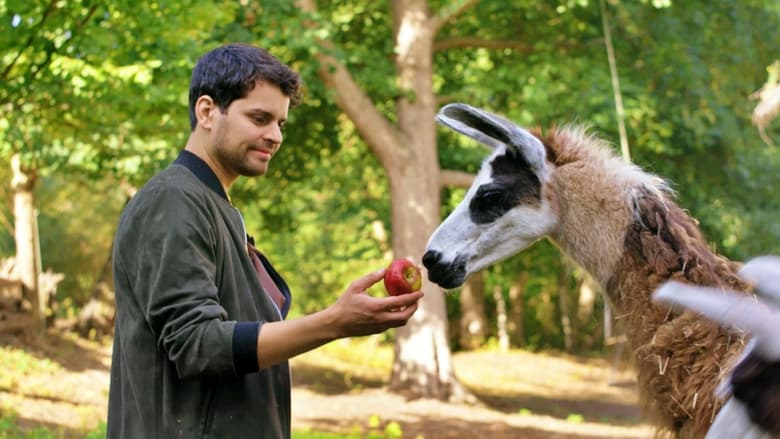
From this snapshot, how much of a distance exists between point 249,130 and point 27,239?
14.1m

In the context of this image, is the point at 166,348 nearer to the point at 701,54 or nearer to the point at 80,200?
the point at 701,54

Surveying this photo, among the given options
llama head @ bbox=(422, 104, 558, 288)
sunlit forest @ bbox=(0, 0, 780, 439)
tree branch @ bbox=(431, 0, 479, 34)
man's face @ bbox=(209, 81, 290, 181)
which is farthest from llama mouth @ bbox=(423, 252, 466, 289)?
tree branch @ bbox=(431, 0, 479, 34)

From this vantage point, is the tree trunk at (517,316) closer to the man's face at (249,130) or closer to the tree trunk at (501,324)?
the tree trunk at (501,324)

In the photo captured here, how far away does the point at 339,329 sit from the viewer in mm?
2293

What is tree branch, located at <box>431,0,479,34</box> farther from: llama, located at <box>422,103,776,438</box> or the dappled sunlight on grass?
llama, located at <box>422,103,776,438</box>

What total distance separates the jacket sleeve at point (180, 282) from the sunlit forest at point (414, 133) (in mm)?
5964

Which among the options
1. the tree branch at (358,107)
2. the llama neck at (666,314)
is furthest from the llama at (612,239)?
the tree branch at (358,107)

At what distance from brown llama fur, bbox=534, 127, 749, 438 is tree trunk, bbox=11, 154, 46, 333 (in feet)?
43.1

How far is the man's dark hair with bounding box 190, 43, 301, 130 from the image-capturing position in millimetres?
2529

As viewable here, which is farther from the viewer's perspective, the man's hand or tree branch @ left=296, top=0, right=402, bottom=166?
tree branch @ left=296, top=0, right=402, bottom=166

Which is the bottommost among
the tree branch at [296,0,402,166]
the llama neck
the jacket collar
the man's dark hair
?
the llama neck

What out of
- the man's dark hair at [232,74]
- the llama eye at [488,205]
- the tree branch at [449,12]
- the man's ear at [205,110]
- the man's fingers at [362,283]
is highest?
the tree branch at [449,12]

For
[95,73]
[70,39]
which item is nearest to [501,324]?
[95,73]

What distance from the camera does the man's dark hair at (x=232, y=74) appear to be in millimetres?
2529
